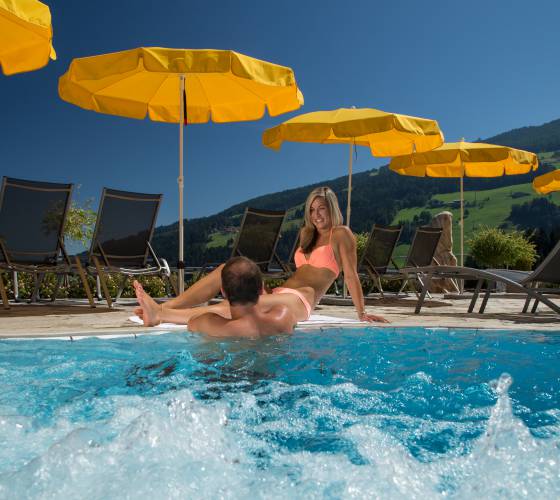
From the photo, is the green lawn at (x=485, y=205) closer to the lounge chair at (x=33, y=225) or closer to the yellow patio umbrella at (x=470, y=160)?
the yellow patio umbrella at (x=470, y=160)

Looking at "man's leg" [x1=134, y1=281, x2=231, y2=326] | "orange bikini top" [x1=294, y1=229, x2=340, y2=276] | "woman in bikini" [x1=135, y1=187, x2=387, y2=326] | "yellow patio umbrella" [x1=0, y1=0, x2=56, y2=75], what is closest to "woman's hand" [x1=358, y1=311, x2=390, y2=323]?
"woman in bikini" [x1=135, y1=187, x2=387, y2=326]

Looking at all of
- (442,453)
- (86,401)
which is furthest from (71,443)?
(442,453)

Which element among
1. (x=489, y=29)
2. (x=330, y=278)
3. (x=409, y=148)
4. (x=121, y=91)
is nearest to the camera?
(x=330, y=278)

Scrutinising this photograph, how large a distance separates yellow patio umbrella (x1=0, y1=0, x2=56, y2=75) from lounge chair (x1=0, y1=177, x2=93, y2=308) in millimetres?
1160

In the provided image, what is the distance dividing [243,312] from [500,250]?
40.9 feet

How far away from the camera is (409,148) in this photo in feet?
32.7

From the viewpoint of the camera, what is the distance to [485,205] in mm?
62750

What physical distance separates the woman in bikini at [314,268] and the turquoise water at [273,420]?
0.39 metres

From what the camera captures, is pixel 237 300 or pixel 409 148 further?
pixel 409 148

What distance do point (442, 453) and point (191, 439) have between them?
943 millimetres

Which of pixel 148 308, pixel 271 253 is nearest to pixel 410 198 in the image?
pixel 271 253

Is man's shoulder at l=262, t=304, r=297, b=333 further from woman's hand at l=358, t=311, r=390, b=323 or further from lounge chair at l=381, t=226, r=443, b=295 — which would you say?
lounge chair at l=381, t=226, r=443, b=295

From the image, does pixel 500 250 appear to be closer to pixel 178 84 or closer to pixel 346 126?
pixel 346 126

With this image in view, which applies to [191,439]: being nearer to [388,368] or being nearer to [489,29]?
[388,368]
